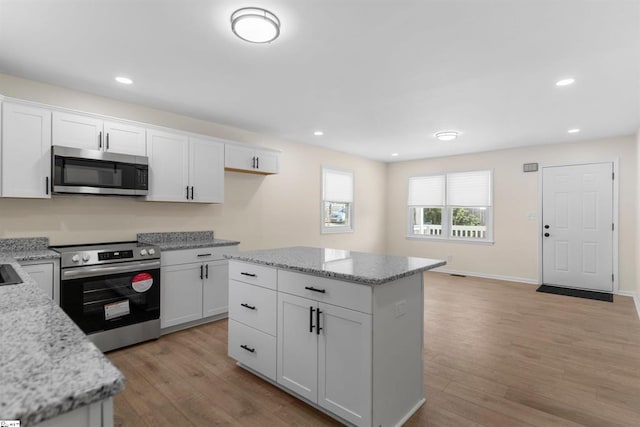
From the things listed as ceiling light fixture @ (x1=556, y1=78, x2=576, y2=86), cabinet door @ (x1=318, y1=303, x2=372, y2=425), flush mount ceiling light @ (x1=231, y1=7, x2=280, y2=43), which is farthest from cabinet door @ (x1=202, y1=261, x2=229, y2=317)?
ceiling light fixture @ (x1=556, y1=78, x2=576, y2=86)

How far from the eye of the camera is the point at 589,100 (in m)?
3.52

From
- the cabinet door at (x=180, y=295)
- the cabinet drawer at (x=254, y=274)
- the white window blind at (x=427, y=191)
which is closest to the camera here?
the cabinet drawer at (x=254, y=274)

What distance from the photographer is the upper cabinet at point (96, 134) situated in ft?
9.84

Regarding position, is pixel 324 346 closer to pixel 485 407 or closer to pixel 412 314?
pixel 412 314

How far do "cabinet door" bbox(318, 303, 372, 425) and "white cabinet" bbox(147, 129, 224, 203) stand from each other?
99.2 inches

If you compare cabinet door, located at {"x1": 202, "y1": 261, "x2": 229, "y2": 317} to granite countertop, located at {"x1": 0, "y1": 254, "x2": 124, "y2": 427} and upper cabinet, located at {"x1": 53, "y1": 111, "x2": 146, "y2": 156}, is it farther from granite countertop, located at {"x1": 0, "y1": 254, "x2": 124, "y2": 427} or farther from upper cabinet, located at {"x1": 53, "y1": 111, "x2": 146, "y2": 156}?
granite countertop, located at {"x1": 0, "y1": 254, "x2": 124, "y2": 427}

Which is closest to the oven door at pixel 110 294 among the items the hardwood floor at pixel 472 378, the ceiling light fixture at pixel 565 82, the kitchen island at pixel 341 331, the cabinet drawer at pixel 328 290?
the hardwood floor at pixel 472 378

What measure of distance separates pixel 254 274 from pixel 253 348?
583 mm

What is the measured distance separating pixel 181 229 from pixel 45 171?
60.0 inches

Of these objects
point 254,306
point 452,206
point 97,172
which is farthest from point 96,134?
point 452,206

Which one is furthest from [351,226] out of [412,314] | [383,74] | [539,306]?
[412,314]

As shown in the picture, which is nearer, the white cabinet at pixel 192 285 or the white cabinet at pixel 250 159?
the white cabinet at pixel 192 285

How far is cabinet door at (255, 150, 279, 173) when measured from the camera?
15.0 ft

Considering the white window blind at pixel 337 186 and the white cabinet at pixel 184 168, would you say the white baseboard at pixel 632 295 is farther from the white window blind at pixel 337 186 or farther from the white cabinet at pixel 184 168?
the white cabinet at pixel 184 168
